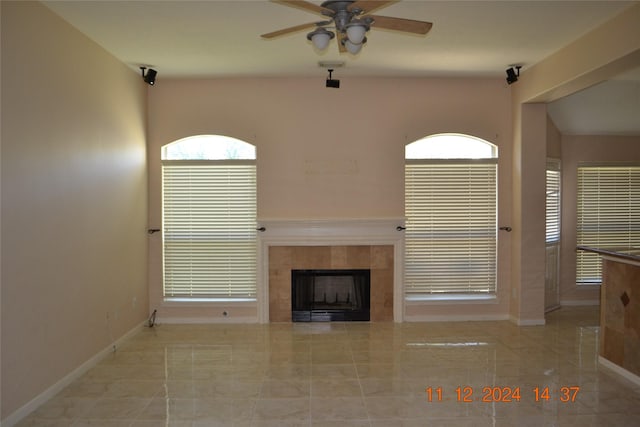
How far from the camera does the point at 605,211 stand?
6613 millimetres

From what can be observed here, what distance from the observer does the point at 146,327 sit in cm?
546

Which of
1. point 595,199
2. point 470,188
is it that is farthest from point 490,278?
point 595,199

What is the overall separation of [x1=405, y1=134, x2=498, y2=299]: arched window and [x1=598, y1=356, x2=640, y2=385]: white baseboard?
5.70ft

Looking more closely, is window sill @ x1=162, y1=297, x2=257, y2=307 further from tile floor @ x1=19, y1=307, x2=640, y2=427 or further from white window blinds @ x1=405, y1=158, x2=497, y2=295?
white window blinds @ x1=405, y1=158, x2=497, y2=295

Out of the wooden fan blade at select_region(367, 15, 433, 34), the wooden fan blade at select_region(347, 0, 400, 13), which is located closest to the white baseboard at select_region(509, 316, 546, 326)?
the wooden fan blade at select_region(367, 15, 433, 34)

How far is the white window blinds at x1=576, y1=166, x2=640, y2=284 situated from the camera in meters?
6.57

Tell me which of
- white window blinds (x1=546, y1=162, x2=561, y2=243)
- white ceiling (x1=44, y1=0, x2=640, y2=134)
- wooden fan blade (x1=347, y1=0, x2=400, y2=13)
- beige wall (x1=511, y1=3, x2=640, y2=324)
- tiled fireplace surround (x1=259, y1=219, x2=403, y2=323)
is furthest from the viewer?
white window blinds (x1=546, y1=162, x2=561, y2=243)

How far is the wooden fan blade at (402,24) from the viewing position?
275 cm

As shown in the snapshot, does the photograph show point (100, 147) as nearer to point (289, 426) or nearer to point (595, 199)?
point (289, 426)

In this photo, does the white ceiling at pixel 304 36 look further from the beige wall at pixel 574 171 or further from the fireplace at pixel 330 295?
the fireplace at pixel 330 295

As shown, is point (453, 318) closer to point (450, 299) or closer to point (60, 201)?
point (450, 299)

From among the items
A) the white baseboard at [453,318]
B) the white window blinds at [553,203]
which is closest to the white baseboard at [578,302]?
the white window blinds at [553,203]

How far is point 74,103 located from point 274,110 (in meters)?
2.32

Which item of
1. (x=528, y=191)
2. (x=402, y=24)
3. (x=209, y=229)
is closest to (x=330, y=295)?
(x=209, y=229)
